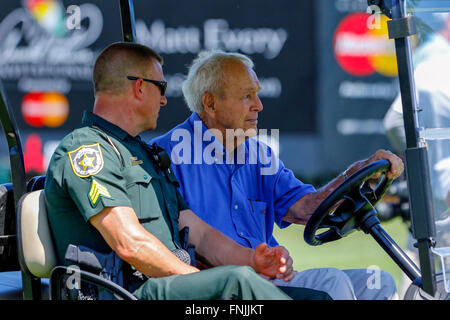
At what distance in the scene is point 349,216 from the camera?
2.83 m

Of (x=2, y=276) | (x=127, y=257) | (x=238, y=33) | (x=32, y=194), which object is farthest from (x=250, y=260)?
(x=238, y=33)

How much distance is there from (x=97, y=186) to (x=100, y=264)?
0.25 m

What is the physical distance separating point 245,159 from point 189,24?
480 centimetres

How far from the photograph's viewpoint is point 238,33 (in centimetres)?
786

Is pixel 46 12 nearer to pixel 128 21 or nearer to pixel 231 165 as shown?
pixel 128 21

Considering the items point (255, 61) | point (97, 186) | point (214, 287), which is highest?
point (255, 61)

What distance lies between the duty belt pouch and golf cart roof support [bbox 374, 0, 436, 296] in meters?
0.97

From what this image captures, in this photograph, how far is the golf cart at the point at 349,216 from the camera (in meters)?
2.21

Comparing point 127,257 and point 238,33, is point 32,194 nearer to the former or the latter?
point 127,257

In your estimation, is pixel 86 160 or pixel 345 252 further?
pixel 345 252

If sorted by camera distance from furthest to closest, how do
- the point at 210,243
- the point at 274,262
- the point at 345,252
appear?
the point at 345,252
the point at 210,243
the point at 274,262

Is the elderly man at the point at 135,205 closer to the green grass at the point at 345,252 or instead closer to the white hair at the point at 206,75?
the white hair at the point at 206,75

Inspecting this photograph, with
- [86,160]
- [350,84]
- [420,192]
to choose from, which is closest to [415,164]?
[420,192]

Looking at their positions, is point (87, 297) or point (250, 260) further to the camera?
point (250, 260)
